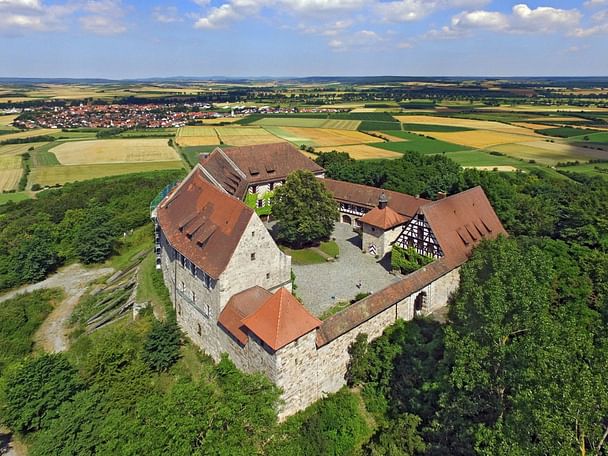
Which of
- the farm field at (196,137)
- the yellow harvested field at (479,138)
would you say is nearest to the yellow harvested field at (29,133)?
the farm field at (196,137)

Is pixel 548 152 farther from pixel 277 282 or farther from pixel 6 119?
pixel 6 119

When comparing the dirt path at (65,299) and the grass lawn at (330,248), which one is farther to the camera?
the grass lawn at (330,248)

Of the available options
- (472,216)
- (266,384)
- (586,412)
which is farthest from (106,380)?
(472,216)

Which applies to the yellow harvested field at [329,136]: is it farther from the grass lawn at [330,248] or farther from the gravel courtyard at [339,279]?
the gravel courtyard at [339,279]

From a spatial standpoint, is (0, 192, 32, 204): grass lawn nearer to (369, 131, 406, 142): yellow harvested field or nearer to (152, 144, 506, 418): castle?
(152, 144, 506, 418): castle

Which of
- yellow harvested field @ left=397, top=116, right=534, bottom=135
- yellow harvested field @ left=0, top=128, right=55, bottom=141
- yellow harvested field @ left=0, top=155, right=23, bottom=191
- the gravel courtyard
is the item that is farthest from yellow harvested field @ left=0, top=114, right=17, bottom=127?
the gravel courtyard

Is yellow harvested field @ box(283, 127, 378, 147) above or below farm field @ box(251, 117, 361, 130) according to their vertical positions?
above

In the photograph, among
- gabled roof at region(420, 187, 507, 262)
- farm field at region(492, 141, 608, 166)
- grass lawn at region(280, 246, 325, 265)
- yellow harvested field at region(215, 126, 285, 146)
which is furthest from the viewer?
yellow harvested field at region(215, 126, 285, 146)

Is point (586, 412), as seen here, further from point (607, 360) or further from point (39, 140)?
point (39, 140)
